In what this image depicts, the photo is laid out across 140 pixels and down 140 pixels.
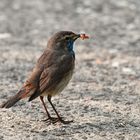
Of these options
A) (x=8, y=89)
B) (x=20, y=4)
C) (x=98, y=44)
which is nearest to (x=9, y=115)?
(x=8, y=89)

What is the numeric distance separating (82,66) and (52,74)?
398 cm

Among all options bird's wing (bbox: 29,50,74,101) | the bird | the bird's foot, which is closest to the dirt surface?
the bird's foot

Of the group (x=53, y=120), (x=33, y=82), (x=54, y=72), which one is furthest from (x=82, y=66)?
(x=33, y=82)

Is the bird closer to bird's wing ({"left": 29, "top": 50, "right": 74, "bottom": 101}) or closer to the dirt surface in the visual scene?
bird's wing ({"left": 29, "top": 50, "right": 74, "bottom": 101})

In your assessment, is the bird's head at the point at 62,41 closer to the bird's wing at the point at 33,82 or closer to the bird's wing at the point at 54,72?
the bird's wing at the point at 54,72

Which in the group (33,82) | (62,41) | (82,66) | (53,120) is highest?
(62,41)

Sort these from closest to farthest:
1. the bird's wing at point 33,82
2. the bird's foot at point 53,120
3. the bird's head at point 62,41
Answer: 1. the bird's wing at point 33,82
2. the bird's foot at point 53,120
3. the bird's head at point 62,41

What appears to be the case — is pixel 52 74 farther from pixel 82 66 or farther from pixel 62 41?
pixel 82 66

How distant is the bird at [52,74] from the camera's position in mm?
7980

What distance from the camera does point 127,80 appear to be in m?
11.1

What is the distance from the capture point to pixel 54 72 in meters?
8.14

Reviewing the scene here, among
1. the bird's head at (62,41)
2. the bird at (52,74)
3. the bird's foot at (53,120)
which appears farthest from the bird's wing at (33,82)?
the bird's foot at (53,120)

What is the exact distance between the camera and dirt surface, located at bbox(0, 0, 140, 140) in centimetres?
812

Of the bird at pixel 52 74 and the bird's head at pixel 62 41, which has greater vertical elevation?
the bird's head at pixel 62 41
